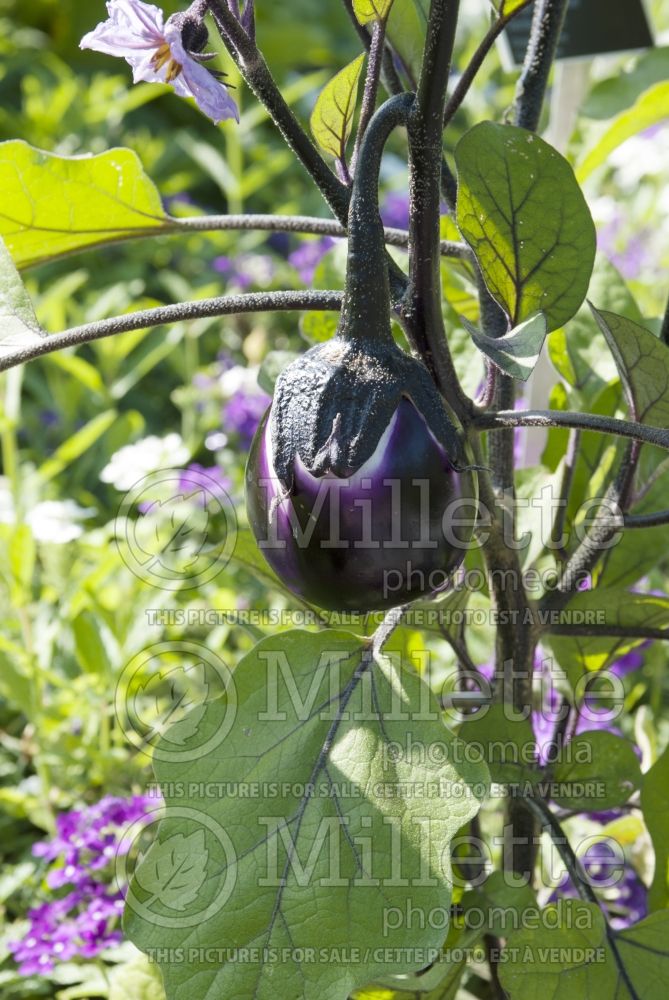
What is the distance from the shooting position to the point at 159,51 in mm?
396

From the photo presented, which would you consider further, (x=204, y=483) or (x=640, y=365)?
(x=204, y=483)

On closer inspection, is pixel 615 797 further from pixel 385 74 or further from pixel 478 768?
pixel 385 74

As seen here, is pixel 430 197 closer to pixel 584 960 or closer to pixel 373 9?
pixel 373 9

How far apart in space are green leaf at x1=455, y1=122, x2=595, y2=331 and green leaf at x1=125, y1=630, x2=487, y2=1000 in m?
0.18

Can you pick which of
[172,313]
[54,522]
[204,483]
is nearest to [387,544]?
[172,313]

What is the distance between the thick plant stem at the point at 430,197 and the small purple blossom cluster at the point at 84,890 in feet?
1.77

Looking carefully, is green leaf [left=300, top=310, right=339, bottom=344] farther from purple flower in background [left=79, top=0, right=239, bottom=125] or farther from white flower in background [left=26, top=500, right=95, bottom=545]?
white flower in background [left=26, top=500, right=95, bottom=545]

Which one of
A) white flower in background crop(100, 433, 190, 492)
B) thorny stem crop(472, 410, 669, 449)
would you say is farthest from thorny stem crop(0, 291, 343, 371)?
white flower in background crop(100, 433, 190, 492)

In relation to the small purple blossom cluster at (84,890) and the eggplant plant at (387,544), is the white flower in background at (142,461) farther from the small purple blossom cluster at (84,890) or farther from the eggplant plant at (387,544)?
the eggplant plant at (387,544)

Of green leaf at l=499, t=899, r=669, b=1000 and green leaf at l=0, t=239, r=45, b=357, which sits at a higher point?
green leaf at l=0, t=239, r=45, b=357

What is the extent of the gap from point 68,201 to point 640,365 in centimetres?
29

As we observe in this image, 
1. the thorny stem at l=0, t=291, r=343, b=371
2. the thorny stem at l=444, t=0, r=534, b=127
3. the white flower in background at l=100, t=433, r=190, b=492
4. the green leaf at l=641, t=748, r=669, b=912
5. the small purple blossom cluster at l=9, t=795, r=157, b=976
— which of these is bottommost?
the small purple blossom cluster at l=9, t=795, r=157, b=976

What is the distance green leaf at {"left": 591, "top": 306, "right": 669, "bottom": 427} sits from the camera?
0.45m

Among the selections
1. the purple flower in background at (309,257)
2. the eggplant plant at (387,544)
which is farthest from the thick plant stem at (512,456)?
the purple flower in background at (309,257)
